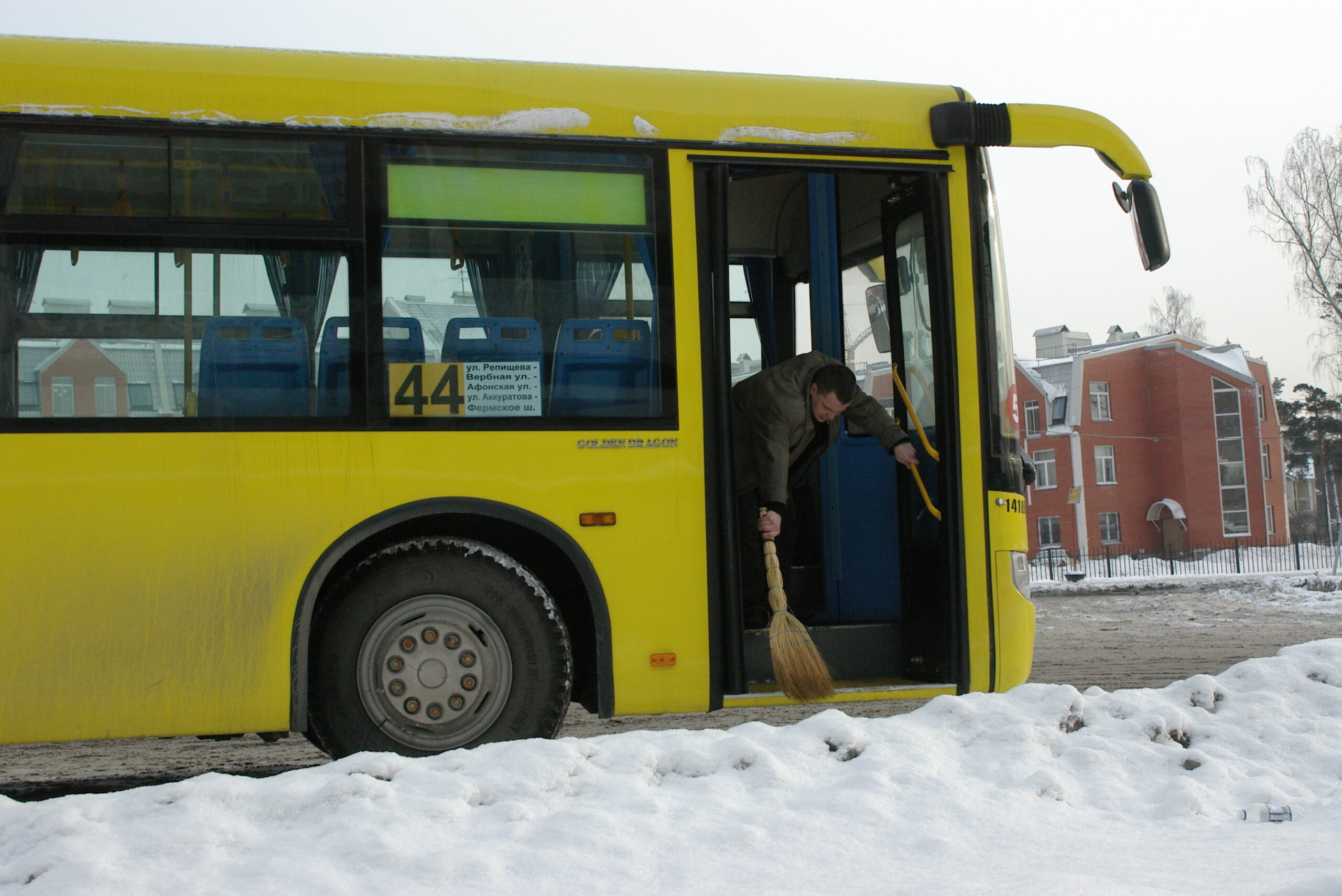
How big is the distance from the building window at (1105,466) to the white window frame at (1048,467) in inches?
68.7

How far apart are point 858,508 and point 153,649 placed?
354cm

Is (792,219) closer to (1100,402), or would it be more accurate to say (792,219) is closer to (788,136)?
(788,136)

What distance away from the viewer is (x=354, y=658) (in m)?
4.45

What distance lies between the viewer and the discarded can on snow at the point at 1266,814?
3477 millimetres

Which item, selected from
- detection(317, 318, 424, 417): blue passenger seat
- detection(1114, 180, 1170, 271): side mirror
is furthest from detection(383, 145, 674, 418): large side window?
detection(1114, 180, 1170, 271): side mirror

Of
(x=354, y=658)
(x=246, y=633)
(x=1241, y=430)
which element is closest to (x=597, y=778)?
(x=354, y=658)

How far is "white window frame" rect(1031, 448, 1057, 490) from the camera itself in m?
49.5

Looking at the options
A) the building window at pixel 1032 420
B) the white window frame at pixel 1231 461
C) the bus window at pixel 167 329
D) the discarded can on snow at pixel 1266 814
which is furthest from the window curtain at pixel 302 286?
the white window frame at pixel 1231 461

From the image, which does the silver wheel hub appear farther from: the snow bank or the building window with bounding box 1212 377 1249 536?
the building window with bounding box 1212 377 1249 536

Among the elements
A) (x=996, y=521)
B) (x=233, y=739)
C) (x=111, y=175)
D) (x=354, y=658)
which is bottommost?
(x=233, y=739)

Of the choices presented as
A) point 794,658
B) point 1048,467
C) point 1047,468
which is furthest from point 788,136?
point 1047,468

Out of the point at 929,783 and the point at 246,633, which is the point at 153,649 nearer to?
the point at 246,633

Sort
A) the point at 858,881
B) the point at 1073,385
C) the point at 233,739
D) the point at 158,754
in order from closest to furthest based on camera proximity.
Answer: the point at 858,881, the point at 158,754, the point at 233,739, the point at 1073,385

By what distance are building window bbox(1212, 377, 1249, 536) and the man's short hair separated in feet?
164
